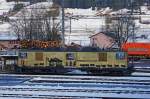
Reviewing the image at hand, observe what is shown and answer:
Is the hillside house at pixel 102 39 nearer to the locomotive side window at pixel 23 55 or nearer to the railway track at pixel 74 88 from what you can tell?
the locomotive side window at pixel 23 55

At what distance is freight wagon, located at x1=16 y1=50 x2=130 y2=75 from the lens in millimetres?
36969

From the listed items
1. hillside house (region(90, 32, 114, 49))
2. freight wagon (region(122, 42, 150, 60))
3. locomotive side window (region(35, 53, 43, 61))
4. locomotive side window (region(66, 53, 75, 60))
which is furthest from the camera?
hillside house (region(90, 32, 114, 49))

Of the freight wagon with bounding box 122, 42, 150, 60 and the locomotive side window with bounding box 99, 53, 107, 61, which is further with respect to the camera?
the freight wagon with bounding box 122, 42, 150, 60

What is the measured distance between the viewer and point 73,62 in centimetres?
3772

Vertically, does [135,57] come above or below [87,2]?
below

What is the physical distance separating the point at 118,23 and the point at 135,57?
56.6 feet

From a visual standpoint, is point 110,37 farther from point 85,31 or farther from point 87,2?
point 87,2

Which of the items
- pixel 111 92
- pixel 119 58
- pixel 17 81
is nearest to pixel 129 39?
pixel 119 58

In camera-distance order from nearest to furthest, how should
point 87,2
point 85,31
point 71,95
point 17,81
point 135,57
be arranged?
point 71,95
point 17,81
point 135,57
point 85,31
point 87,2

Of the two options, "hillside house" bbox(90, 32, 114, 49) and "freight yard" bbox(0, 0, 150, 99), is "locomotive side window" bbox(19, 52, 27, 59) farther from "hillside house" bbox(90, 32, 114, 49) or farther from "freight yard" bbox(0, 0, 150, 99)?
"hillside house" bbox(90, 32, 114, 49)

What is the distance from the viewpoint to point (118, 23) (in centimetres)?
6925

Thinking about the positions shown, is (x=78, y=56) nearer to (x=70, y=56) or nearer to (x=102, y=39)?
(x=70, y=56)

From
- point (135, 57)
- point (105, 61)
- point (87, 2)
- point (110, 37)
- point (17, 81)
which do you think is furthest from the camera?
point (87, 2)

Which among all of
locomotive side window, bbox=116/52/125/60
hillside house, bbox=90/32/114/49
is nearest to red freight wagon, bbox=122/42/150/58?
hillside house, bbox=90/32/114/49
